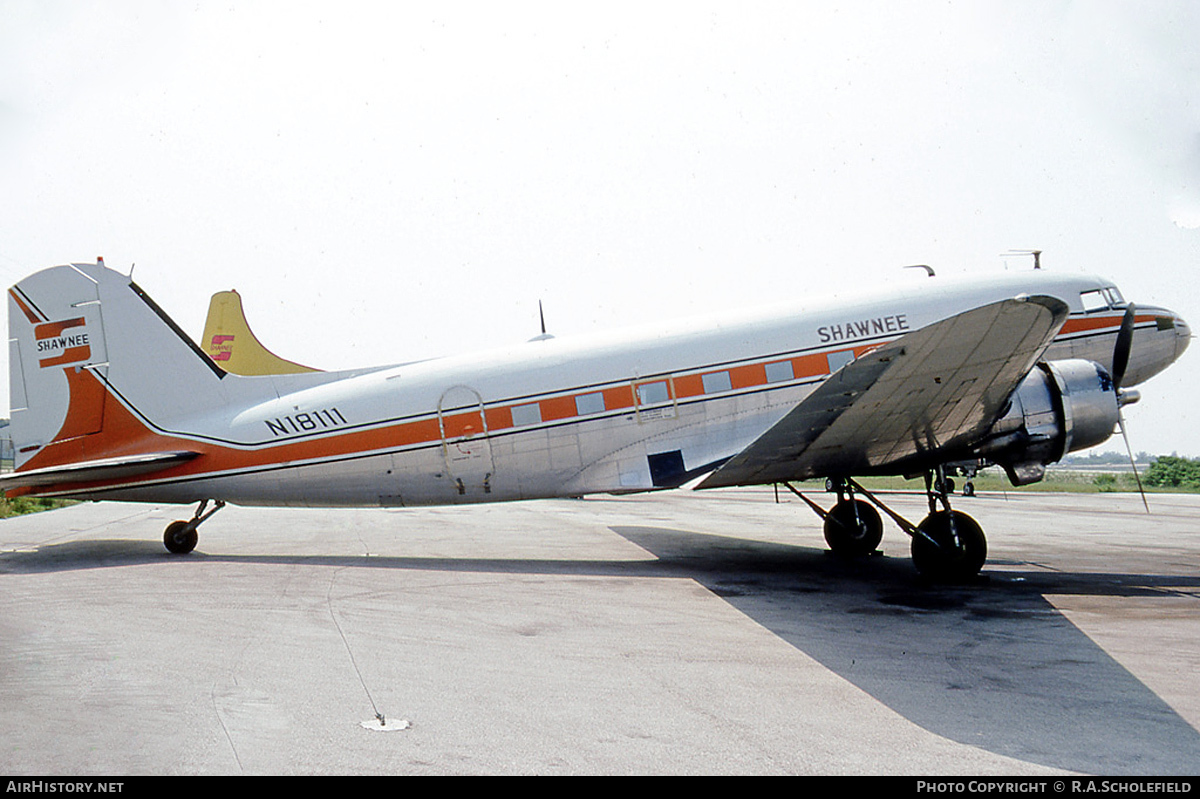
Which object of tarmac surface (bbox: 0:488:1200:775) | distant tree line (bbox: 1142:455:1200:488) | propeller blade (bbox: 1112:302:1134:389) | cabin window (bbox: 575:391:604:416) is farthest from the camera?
distant tree line (bbox: 1142:455:1200:488)

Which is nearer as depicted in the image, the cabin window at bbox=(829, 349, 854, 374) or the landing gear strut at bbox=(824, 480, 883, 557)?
the cabin window at bbox=(829, 349, 854, 374)

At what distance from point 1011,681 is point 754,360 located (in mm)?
6118

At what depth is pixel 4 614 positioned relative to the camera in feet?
22.9

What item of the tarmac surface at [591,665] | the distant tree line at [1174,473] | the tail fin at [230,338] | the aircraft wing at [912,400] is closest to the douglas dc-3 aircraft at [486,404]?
the aircraft wing at [912,400]

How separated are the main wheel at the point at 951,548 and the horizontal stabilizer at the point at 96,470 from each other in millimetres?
9731

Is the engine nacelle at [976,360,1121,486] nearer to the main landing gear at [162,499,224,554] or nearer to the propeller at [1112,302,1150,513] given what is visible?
the propeller at [1112,302,1150,513]

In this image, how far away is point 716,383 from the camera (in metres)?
10.6

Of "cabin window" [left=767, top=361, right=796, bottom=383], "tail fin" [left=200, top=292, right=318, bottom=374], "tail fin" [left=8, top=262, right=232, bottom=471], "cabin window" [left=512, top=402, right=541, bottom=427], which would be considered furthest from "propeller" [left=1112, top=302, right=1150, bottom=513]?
"tail fin" [left=200, top=292, right=318, bottom=374]

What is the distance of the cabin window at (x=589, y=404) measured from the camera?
10.6 metres

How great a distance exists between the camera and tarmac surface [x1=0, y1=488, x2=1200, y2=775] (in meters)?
3.70

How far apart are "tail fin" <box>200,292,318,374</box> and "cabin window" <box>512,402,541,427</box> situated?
13.5 m

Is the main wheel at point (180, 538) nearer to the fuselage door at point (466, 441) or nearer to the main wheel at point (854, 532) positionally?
the fuselage door at point (466, 441)

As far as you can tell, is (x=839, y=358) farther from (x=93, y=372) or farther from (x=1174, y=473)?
(x=1174, y=473)

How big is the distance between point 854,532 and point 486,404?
574cm
